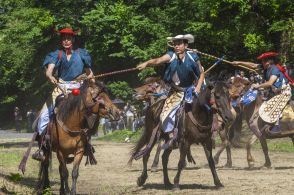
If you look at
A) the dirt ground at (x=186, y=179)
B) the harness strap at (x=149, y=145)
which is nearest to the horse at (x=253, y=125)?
the dirt ground at (x=186, y=179)

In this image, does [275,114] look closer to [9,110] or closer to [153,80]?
[153,80]

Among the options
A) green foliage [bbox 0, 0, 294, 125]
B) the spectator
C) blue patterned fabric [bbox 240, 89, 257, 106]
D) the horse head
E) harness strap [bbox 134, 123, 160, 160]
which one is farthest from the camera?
the spectator

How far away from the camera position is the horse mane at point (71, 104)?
12536 mm

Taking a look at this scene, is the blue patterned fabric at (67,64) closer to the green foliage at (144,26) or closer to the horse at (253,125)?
the horse at (253,125)

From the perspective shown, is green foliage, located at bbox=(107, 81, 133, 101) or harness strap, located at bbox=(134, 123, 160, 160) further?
green foliage, located at bbox=(107, 81, 133, 101)

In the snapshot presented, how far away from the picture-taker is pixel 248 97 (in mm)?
18969

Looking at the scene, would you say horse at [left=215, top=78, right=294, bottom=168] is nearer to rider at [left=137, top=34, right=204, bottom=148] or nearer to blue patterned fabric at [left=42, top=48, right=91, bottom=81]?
rider at [left=137, top=34, right=204, bottom=148]

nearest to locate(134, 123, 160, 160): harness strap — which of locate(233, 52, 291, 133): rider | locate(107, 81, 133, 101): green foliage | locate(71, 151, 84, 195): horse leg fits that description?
locate(71, 151, 84, 195): horse leg

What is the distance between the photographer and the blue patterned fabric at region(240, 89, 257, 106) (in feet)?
61.9

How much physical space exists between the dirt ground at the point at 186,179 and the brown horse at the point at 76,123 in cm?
95

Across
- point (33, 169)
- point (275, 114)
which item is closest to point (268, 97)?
Result: point (275, 114)

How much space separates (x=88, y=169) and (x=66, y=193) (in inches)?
266

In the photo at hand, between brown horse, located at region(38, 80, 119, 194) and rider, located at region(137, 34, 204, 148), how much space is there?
1706 mm

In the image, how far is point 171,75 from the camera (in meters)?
14.0
